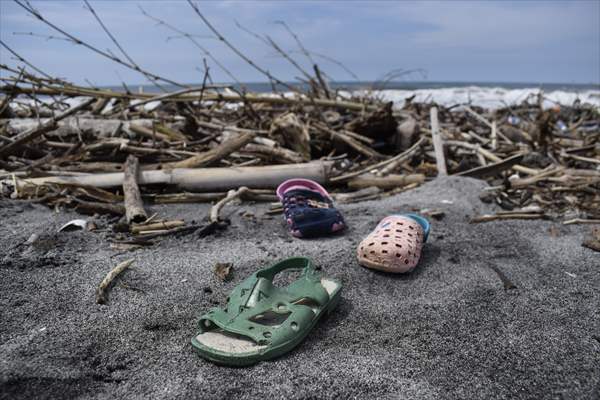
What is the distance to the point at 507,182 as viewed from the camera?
396cm

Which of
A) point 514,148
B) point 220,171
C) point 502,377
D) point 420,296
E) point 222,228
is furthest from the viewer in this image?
point 514,148

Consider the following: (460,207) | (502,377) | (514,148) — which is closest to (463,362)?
(502,377)

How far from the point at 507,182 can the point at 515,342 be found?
2.58m

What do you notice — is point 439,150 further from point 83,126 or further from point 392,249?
point 83,126

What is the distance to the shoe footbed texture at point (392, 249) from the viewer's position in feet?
7.48

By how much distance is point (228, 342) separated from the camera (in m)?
1.63

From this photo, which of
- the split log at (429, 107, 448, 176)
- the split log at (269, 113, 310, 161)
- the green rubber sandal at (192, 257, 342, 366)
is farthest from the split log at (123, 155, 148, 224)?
the split log at (429, 107, 448, 176)

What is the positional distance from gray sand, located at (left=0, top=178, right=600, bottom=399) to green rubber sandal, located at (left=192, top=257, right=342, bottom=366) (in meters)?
0.06

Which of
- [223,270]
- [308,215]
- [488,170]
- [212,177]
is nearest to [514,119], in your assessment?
[488,170]

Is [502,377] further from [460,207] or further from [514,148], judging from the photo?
[514,148]

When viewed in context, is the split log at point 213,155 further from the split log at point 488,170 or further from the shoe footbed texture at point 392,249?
the split log at point 488,170

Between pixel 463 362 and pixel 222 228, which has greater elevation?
pixel 222 228

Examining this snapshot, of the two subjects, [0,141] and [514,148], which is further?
[514,148]

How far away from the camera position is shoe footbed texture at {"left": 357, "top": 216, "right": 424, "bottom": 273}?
2.28m
